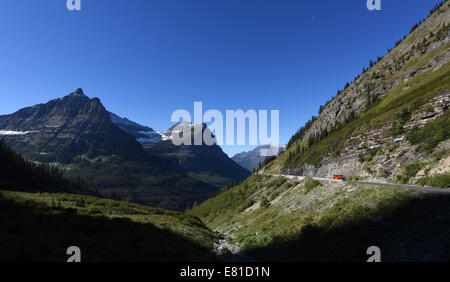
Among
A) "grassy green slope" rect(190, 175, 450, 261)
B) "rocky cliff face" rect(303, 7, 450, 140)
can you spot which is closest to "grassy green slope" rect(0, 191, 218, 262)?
"grassy green slope" rect(190, 175, 450, 261)

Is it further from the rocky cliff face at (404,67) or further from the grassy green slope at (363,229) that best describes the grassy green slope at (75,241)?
the rocky cliff face at (404,67)

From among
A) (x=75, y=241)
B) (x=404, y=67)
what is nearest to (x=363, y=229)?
(x=75, y=241)

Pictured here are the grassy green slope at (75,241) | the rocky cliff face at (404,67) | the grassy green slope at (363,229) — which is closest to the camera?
the grassy green slope at (363,229)

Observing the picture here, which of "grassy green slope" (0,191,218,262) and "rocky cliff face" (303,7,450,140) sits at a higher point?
"rocky cliff face" (303,7,450,140)

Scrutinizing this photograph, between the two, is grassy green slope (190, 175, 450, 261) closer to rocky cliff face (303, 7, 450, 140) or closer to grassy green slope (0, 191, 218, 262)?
grassy green slope (0, 191, 218, 262)

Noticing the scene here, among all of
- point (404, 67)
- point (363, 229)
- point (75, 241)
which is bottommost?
point (75, 241)

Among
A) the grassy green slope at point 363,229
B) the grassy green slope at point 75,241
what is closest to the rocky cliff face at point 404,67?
the grassy green slope at point 363,229

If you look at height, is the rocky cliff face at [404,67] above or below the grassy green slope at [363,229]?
above

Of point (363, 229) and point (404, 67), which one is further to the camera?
point (404, 67)

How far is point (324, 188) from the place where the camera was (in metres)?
30.0

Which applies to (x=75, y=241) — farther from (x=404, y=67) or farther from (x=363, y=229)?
(x=404, y=67)

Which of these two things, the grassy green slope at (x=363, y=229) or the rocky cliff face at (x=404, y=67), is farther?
the rocky cliff face at (x=404, y=67)
